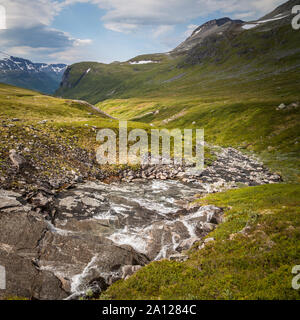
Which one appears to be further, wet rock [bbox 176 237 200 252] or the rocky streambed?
wet rock [bbox 176 237 200 252]

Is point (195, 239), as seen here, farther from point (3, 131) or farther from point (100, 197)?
point (3, 131)

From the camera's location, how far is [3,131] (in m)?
42.6

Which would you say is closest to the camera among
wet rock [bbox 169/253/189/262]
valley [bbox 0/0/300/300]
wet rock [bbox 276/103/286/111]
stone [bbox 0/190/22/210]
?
valley [bbox 0/0/300/300]

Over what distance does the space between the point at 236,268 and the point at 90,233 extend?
1621 cm

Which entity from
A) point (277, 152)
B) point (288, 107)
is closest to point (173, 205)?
point (277, 152)

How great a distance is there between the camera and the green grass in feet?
40.9

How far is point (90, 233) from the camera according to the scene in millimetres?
23688

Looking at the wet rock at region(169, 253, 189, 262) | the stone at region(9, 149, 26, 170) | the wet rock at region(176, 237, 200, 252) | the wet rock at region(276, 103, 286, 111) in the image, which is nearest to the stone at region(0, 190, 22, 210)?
the stone at region(9, 149, 26, 170)

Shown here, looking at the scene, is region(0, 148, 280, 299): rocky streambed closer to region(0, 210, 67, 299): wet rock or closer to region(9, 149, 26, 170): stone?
region(0, 210, 67, 299): wet rock


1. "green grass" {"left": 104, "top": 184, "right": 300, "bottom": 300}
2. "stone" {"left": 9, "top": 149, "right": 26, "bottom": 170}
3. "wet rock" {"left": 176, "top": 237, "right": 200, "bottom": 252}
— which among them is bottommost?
"wet rock" {"left": 176, "top": 237, "right": 200, "bottom": 252}

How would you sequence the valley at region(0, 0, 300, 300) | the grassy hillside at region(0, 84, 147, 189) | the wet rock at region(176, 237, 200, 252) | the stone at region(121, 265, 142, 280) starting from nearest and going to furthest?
the valley at region(0, 0, 300, 300) < the stone at region(121, 265, 142, 280) < the wet rock at region(176, 237, 200, 252) < the grassy hillside at region(0, 84, 147, 189)

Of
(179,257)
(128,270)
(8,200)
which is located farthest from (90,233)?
(179,257)

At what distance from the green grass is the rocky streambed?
6.60ft

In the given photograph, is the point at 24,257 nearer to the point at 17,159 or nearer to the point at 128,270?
Result: the point at 128,270
